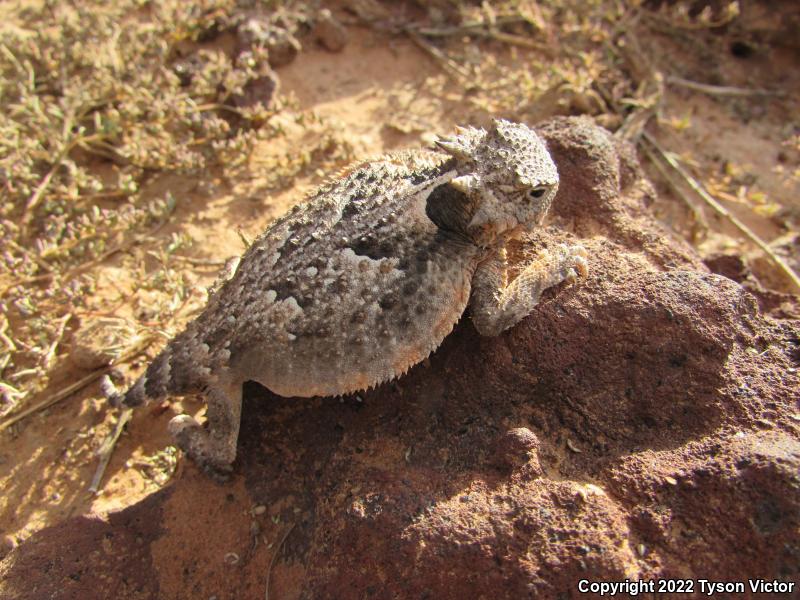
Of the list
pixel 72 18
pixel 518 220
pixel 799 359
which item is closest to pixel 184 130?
pixel 72 18

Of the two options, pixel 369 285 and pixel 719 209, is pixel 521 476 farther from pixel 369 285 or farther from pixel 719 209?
pixel 719 209

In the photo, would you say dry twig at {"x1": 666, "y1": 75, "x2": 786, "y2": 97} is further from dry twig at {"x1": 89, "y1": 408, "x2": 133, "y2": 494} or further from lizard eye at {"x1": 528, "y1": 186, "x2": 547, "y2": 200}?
dry twig at {"x1": 89, "y1": 408, "x2": 133, "y2": 494}

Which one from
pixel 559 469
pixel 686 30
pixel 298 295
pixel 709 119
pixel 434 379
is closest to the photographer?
pixel 559 469

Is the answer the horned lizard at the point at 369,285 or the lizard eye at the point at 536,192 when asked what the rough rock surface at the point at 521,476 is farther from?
the lizard eye at the point at 536,192

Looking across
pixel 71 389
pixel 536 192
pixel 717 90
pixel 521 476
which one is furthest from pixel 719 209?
pixel 71 389

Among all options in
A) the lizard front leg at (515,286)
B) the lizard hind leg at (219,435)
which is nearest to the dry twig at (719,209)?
the lizard front leg at (515,286)

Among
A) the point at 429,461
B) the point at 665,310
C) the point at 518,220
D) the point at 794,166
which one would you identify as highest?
the point at 518,220

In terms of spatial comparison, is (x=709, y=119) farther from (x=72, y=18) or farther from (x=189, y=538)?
(x=72, y=18)
